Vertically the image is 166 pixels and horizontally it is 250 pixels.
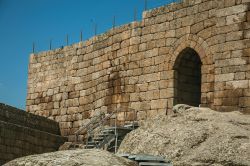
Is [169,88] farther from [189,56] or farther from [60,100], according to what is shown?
[60,100]

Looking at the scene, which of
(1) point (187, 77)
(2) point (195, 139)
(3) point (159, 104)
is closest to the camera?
(2) point (195, 139)

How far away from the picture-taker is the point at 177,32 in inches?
613

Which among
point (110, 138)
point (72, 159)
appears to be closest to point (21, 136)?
point (110, 138)

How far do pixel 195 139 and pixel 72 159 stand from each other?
3024 millimetres

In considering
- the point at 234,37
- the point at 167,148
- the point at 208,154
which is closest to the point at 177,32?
the point at 234,37

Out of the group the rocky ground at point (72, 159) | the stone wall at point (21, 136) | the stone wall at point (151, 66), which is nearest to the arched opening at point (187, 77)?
the stone wall at point (151, 66)

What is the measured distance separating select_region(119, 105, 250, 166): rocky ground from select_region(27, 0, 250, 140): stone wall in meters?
2.56

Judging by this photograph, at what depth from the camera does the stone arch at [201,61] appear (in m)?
14.4

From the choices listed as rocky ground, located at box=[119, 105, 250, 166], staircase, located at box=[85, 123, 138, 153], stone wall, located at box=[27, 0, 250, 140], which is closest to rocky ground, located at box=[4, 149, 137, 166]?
rocky ground, located at box=[119, 105, 250, 166]

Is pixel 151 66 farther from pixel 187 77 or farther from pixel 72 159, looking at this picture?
pixel 72 159

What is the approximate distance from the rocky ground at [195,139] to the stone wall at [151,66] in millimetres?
2564

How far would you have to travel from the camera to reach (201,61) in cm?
1479

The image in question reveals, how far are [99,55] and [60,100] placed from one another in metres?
2.91

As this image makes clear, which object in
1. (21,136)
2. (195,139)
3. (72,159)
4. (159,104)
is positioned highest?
(159,104)
